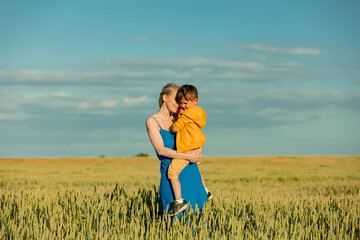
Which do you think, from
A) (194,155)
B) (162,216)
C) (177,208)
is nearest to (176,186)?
(177,208)

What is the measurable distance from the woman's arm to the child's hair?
46 centimetres

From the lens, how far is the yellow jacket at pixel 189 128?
190 inches

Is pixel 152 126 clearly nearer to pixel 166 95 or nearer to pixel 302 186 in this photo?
pixel 166 95

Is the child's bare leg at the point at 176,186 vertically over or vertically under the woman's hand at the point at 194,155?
under

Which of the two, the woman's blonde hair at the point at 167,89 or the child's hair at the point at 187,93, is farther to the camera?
the woman's blonde hair at the point at 167,89

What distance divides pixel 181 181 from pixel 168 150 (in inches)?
18.8

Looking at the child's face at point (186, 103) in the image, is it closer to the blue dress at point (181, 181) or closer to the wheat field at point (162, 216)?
the blue dress at point (181, 181)

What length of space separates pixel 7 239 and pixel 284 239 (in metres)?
3.28

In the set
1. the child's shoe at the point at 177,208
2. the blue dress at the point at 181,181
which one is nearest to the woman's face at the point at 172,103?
the blue dress at the point at 181,181

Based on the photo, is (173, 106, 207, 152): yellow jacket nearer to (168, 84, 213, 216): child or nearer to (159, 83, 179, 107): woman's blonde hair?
(168, 84, 213, 216): child

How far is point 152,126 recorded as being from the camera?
4898 mm

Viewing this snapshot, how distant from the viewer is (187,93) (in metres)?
4.89

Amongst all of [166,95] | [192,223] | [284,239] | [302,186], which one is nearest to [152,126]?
[166,95]

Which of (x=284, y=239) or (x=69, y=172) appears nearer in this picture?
(x=284, y=239)
